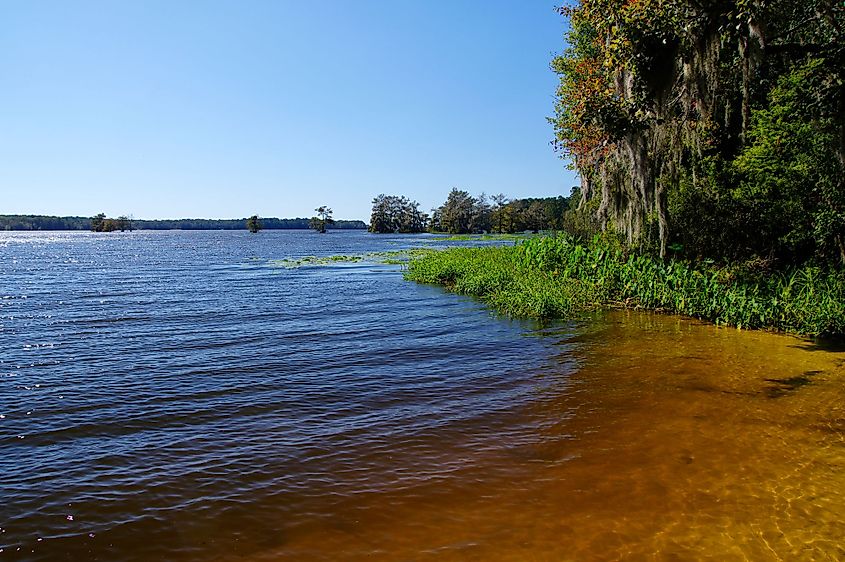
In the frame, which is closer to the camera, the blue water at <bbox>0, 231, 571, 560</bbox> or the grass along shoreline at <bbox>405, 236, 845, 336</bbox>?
the blue water at <bbox>0, 231, 571, 560</bbox>

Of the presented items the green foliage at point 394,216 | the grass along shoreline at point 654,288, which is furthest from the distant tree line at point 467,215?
the grass along shoreline at point 654,288

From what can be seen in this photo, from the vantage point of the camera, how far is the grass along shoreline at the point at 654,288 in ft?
42.5

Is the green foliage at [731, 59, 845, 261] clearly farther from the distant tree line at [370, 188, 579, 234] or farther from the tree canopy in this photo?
the distant tree line at [370, 188, 579, 234]

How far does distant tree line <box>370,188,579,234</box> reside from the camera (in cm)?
13625

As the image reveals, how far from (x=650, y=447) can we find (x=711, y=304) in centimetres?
917

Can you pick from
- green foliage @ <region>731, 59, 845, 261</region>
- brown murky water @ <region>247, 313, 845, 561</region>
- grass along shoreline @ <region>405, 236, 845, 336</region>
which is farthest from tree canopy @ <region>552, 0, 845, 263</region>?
brown murky water @ <region>247, 313, 845, 561</region>

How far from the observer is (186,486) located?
19.2 ft

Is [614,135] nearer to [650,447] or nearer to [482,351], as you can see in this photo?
[482,351]

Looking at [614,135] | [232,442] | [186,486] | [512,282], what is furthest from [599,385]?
[512,282]

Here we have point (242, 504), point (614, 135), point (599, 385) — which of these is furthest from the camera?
point (614, 135)

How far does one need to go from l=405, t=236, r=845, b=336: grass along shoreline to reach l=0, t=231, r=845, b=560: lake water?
0.94 meters

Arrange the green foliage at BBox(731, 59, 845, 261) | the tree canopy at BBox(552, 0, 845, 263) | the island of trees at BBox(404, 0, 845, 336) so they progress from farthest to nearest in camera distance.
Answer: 1. the green foliage at BBox(731, 59, 845, 261)
2. the island of trees at BBox(404, 0, 845, 336)
3. the tree canopy at BBox(552, 0, 845, 263)

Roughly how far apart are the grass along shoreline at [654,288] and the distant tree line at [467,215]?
93.6 meters

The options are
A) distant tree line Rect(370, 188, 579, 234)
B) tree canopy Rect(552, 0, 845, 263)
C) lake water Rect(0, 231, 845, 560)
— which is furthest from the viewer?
distant tree line Rect(370, 188, 579, 234)
